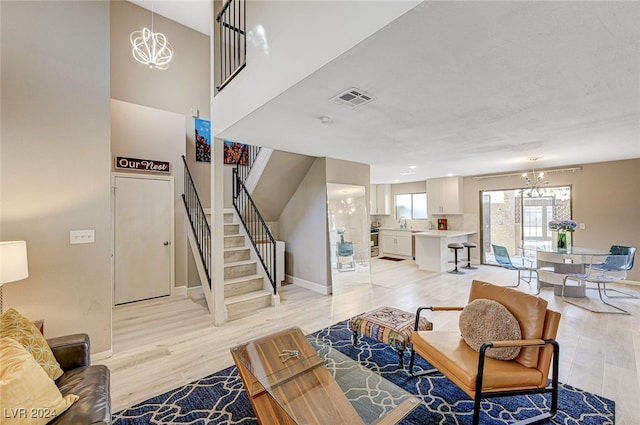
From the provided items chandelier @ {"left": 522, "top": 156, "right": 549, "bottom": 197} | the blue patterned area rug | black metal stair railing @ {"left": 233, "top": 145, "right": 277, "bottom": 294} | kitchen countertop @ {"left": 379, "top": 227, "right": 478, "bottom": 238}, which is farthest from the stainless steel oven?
the blue patterned area rug

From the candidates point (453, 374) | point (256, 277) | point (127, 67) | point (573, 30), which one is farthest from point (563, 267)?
point (127, 67)

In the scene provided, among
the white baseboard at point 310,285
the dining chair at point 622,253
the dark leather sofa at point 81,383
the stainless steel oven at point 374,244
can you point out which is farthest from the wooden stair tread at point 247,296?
the dining chair at point 622,253

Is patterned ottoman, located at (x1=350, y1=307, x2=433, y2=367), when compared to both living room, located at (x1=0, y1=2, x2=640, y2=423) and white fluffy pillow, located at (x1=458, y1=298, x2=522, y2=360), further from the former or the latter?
living room, located at (x1=0, y1=2, x2=640, y2=423)

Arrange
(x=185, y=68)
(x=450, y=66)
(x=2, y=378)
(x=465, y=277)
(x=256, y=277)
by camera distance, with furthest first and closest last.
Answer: (x=465, y=277) < (x=185, y=68) < (x=256, y=277) < (x=450, y=66) < (x=2, y=378)

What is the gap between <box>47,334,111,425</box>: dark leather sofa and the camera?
4.57ft

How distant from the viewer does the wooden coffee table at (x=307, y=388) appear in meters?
1.58

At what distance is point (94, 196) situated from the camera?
2840mm

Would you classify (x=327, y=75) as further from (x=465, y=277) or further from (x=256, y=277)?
(x=465, y=277)

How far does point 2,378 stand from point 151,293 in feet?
12.4

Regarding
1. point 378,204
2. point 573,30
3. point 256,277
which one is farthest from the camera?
point 378,204

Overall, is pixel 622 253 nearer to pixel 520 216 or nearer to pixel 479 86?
pixel 520 216

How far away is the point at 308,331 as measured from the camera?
341cm

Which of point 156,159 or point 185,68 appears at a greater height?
point 185,68

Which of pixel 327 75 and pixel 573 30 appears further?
pixel 327 75
